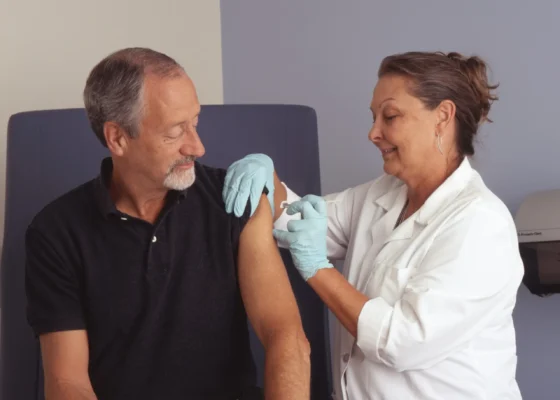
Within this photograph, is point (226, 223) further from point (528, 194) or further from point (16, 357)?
point (528, 194)

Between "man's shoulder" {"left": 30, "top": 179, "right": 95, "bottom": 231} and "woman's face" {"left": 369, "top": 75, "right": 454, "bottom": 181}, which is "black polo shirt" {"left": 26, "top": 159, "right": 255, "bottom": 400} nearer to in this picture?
"man's shoulder" {"left": 30, "top": 179, "right": 95, "bottom": 231}

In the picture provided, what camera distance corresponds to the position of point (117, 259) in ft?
5.57

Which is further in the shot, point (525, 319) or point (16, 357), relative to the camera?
point (525, 319)

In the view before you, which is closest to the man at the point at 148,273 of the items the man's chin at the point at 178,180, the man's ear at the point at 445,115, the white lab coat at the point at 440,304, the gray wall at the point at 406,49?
the man's chin at the point at 178,180

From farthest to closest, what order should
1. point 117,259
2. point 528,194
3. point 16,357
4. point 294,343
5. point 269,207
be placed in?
point 528,194
point 16,357
point 269,207
point 117,259
point 294,343

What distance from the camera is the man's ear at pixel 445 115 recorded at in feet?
6.41

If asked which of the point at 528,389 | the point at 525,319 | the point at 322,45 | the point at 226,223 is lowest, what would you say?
the point at 528,389

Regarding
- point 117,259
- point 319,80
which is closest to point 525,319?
point 319,80

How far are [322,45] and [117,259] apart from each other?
1.59 m

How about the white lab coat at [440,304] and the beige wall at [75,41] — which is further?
the beige wall at [75,41]

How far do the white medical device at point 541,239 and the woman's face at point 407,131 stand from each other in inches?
20.7

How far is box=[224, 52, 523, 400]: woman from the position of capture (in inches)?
69.9

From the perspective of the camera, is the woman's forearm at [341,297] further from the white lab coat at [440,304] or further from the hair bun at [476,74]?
the hair bun at [476,74]

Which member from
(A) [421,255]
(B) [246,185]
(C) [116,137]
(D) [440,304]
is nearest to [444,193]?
(A) [421,255]
